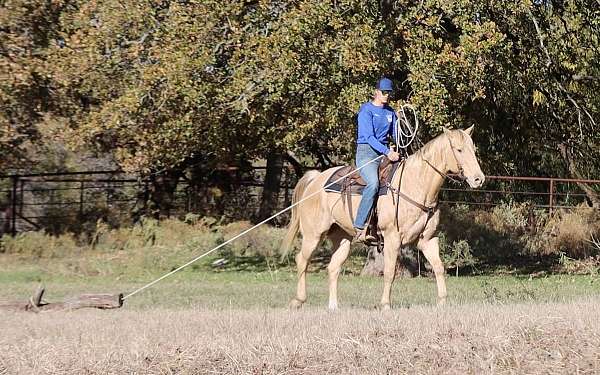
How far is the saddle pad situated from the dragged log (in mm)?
3550

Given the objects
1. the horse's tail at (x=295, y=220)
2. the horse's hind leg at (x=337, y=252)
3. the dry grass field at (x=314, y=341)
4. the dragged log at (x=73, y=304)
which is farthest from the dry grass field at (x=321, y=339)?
the horse's tail at (x=295, y=220)

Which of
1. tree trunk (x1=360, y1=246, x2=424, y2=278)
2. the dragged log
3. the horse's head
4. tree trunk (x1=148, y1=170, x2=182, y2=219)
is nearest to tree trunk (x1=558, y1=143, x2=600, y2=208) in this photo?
tree trunk (x1=360, y1=246, x2=424, y2=278)

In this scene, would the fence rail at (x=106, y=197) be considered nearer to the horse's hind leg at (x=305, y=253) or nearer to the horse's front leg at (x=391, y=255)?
the horse's hind leg at (x=305, y=253)

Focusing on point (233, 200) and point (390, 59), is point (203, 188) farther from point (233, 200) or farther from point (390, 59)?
point (390, 59)

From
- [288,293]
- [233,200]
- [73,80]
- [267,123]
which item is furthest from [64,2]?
[233,200]

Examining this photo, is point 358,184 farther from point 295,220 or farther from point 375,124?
point 295,220

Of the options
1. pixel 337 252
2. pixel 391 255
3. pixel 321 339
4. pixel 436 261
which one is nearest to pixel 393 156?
pixel 391 255

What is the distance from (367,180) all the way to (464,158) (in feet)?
4.88

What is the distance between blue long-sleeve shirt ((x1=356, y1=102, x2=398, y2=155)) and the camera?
1329 centimetres

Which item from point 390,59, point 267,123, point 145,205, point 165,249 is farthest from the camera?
point 145,205

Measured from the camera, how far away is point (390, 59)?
18484mm

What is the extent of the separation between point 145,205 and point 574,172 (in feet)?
44.6

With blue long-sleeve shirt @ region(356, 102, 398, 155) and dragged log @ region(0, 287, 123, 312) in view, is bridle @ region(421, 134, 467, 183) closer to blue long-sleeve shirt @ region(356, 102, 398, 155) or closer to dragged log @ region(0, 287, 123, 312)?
blue long-sleeve shirt @ region(356, 102, 398, 155)

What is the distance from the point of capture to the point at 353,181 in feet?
45.0
